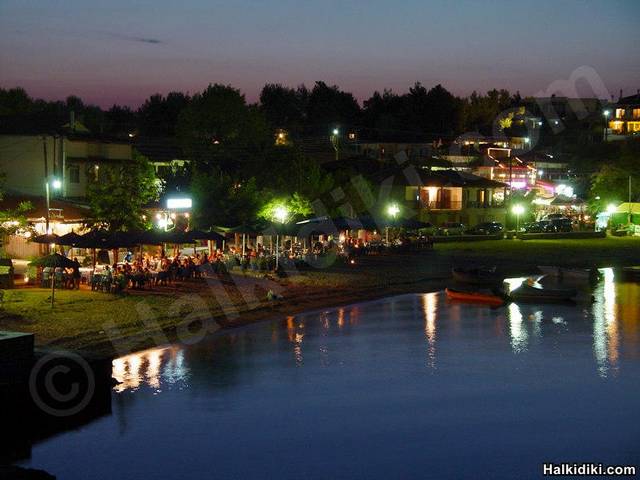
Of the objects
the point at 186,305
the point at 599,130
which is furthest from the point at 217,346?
the point at 599,130

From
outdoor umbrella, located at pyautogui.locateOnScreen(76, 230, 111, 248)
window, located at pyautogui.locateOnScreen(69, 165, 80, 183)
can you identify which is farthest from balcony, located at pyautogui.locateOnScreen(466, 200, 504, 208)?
outdoor umbrella, located at pyautogui.locateOnScreen(76, 230, 111, 248)

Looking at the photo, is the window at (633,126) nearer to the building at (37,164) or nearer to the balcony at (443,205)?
the balcony at (443,205)

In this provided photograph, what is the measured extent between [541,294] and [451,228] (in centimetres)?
2726

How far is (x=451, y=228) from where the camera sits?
217ft

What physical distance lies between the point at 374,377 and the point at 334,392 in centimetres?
198

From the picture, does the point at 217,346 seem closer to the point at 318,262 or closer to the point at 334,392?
the point at 334,392

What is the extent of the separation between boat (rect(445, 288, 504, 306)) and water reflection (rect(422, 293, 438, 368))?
80cm

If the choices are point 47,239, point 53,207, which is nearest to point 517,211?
point 53,207

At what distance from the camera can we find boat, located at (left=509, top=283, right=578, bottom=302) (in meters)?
38.9

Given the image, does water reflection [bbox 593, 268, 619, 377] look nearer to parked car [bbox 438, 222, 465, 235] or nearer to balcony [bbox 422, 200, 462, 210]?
parked car [bbox 438, 222, 465, 235]

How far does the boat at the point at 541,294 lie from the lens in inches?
1531

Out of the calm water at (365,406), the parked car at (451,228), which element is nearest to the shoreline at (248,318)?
the calm water at (365,406)

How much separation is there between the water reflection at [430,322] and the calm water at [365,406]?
0.48ft

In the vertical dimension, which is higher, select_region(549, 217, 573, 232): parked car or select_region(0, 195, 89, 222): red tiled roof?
select_region(0, 195, 89, 222): red tiled roof
